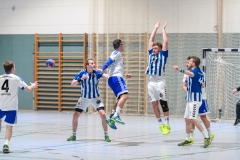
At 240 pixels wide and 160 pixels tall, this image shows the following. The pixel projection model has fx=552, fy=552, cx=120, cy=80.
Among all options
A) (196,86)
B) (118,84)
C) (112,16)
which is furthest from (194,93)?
(112,16)

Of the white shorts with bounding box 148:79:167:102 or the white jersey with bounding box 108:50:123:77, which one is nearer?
the white jersey with bounding box 108:50:123:77

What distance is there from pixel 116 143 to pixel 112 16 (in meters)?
9.69

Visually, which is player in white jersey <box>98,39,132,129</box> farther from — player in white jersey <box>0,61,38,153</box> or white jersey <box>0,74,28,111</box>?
white jersey <box>0,74,28,111</box>

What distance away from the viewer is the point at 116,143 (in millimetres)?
11562

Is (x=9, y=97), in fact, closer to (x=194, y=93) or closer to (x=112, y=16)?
(x=194, y=93)

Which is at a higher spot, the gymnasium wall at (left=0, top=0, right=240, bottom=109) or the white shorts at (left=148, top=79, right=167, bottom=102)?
the gymnasium wall at (left=0, top=0, right=240, bottom=109)

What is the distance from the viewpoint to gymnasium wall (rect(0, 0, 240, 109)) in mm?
19266

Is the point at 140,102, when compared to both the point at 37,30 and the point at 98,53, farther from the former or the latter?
the point at 37,30

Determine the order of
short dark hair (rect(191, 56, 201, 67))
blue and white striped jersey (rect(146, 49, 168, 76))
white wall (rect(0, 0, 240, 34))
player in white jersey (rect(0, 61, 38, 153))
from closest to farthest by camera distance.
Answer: player in white jersey (rect(0, 61, 38, 153)), short dark hair (rect(191, 56, 201, 67)), blue and white striped jersey (rect(146, 49, 168, 76)), white wall (rect(0, 0, 240, 34))

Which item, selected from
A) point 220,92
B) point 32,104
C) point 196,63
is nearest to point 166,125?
point 196,63

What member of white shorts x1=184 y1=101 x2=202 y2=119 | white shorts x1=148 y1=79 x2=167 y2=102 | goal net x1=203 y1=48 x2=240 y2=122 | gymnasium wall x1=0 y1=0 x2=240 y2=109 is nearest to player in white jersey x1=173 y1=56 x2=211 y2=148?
white shorts x1=184 y1=101 x2=202 y2=119

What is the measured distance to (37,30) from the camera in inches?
885

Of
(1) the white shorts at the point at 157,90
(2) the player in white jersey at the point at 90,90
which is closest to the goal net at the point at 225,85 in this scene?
(1) the white shorts at the point at 157,90

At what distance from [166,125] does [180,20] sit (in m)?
8.00
